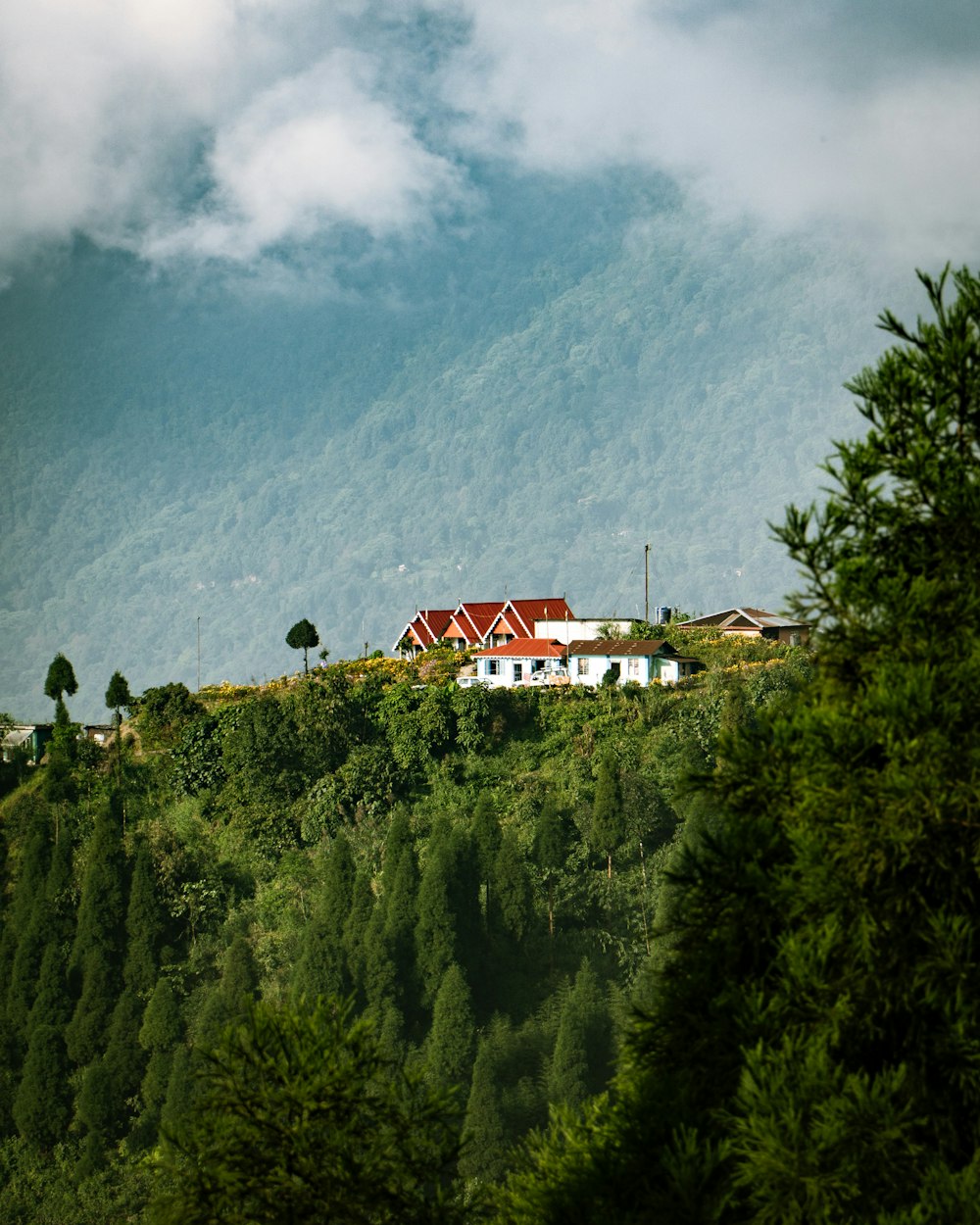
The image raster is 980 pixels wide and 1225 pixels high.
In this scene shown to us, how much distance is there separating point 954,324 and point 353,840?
111ft

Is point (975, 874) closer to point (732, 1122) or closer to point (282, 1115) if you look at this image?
point (732, 1122)

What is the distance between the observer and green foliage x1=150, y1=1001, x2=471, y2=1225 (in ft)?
32.5

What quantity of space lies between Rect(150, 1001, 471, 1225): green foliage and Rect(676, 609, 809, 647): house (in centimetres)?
4091

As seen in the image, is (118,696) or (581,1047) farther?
(118,696)

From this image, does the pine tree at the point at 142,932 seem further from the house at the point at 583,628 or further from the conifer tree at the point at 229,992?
the house at the point at 583,628

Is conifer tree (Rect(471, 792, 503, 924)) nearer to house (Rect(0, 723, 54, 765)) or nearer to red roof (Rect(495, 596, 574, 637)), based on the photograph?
red roof (Rect(495, 596, 574, 637))

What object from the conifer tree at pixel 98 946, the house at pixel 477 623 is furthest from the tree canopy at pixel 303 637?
the conifer tree at pixel 98 946

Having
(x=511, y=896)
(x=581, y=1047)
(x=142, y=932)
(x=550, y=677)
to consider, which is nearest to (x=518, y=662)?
(x=550, y=677)

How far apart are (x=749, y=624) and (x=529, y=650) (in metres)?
8.83

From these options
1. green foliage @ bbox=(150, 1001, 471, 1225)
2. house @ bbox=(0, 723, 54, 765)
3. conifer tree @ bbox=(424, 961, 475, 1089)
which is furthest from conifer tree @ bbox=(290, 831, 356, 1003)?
green foliage @ bbox=(150, 1001, 471, 1225)

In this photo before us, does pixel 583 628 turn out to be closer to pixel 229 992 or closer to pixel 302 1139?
pixel 229 992

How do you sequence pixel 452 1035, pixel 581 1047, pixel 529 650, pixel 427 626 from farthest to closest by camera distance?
pixel 427 626
pixel 529 650
pixel 452 1035
pixel 581 1047

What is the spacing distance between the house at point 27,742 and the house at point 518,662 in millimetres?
16500

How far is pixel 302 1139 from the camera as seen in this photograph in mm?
9961
